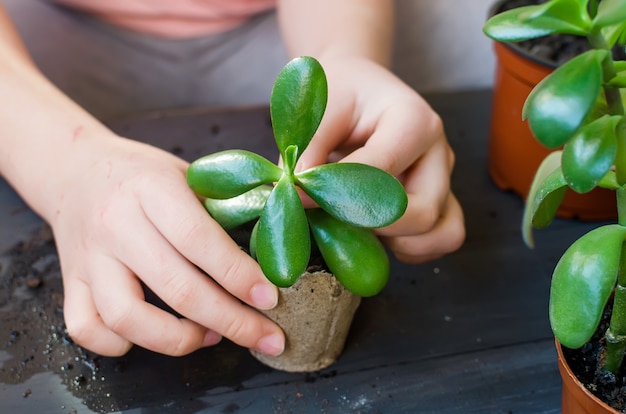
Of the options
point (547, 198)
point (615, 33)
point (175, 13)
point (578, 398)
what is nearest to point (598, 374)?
point (578, 398)

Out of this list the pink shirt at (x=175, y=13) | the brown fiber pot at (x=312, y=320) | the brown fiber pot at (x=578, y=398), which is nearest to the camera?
the brown fiber pot at (x=578, y=398)

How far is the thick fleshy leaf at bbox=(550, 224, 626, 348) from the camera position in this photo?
38 centimetres

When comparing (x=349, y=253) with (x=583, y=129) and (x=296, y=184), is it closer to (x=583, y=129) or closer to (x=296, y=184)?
(x=296, y=184)

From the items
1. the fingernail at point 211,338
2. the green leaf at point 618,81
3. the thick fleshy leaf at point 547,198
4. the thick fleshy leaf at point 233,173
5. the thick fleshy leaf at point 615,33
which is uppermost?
the thick fleshy leaf at point 615,33

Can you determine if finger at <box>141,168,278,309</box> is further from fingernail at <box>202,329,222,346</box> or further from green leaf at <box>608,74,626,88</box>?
green leaf at <box>608,74,626,88</box>

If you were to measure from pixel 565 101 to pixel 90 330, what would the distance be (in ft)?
1.43

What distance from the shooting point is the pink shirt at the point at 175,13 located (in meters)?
1.06

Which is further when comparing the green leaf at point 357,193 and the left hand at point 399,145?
the left hand at point 399,145

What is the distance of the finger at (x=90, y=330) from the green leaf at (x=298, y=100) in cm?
25

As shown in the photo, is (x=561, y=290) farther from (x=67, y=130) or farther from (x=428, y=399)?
(x=67, y=130)

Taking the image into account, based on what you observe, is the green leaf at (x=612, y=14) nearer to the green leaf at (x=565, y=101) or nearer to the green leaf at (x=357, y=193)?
the green leaf at (x=565, y=101)

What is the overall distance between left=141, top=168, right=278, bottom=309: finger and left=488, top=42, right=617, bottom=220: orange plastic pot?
39cm

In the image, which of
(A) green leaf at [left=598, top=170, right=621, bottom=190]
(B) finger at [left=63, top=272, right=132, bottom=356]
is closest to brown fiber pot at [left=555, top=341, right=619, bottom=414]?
(A) green leaf at [left=598, top=170, right=621, bottom=190]

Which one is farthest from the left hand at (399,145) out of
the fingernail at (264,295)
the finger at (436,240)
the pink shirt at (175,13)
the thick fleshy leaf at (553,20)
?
the pink shirt at (175,13)
